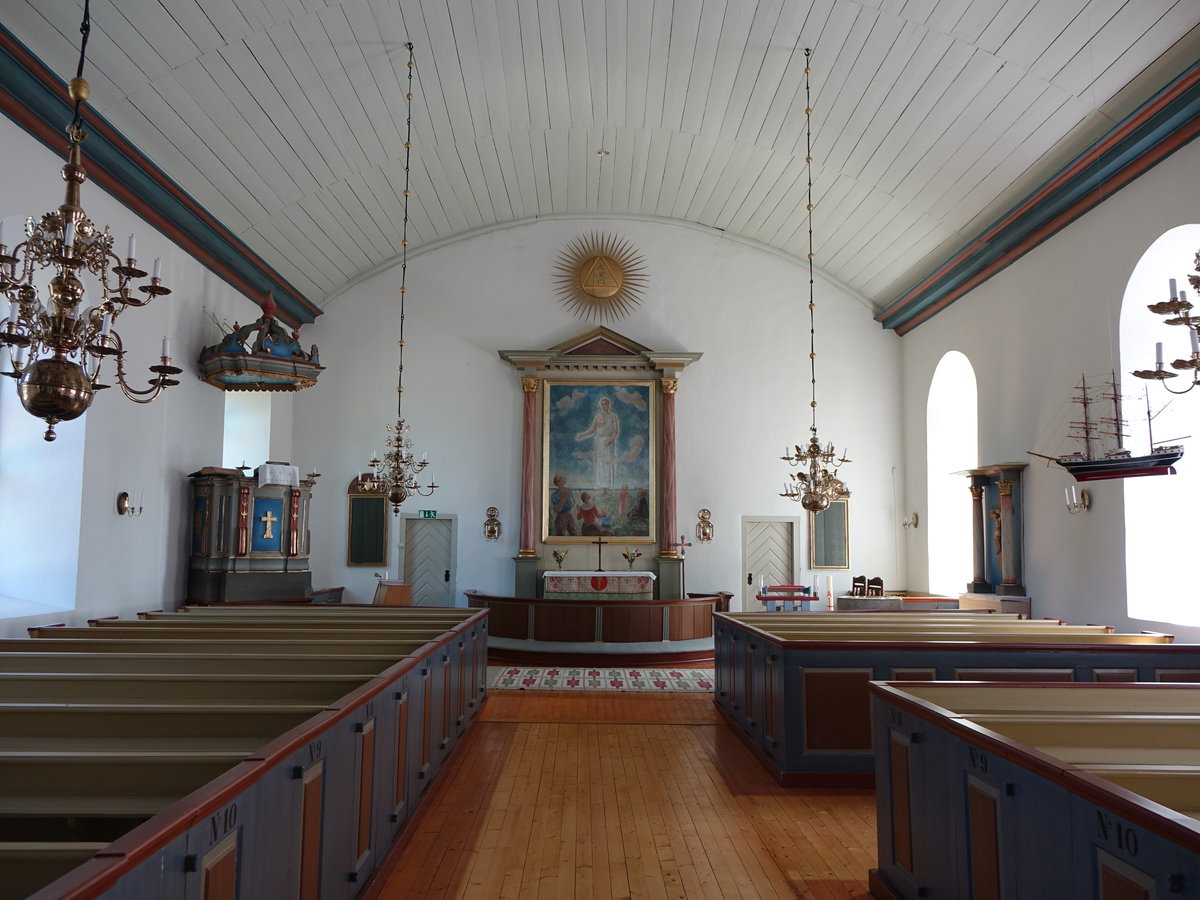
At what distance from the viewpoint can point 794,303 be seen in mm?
13984

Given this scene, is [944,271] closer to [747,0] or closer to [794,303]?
[794,303]

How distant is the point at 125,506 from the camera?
27.2 ft

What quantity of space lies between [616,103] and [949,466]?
7219 millimetres

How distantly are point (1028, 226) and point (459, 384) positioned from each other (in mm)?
8417

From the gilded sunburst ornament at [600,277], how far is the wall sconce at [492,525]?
139 inches

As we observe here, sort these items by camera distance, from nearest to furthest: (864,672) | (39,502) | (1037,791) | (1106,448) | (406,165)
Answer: (1037,791) → (864,672) → (39,502) → (1106,448) → (406,165)

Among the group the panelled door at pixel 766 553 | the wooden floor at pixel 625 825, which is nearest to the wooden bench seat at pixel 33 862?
the wooden floor at pixel 625 825

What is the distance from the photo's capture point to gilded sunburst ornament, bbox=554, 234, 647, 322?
13836mm

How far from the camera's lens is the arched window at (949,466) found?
12.5 metres

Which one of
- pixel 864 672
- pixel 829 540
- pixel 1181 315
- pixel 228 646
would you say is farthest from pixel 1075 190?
pixel 228 646

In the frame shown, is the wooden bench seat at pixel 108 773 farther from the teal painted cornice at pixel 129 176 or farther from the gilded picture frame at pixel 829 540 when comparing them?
the gilded picture frame at pixel 829 540

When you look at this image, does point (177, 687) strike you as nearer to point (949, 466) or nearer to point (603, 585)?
point (603, 585)

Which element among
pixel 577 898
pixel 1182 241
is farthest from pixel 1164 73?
pixel 577 898

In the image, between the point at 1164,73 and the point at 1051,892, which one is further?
the point at 1164,73
